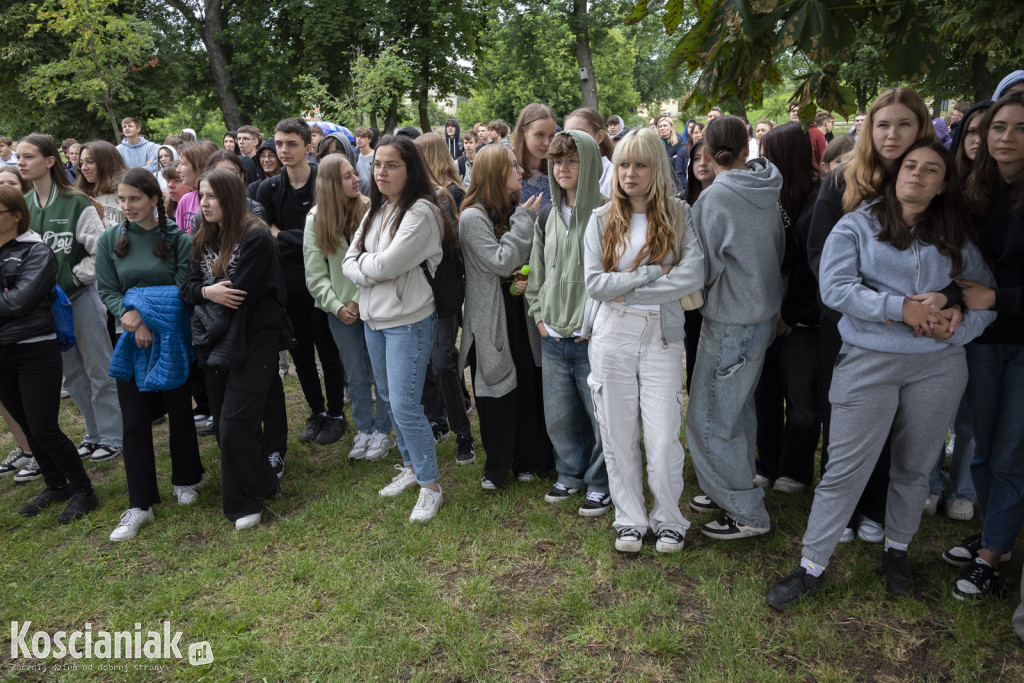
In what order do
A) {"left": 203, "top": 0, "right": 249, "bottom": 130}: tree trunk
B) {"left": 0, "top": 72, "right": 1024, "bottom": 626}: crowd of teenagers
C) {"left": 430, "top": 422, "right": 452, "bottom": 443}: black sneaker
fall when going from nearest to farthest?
{"left": 0, "top": 72, "right": 1024, "bottom": 626}: crowd of teenagers < {"left": 430, "top": 422, "right": 452, "bottom": 443}: black sneaker < {"left": 203, "top": 0, "right": 249, "bottom": 130}: tree trunk

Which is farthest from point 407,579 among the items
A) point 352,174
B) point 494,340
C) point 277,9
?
point 277,9

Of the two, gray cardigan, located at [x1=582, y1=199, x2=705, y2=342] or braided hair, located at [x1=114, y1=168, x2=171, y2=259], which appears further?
braided hair, located at [x1=114, y1=168, x2=171, y2=259]

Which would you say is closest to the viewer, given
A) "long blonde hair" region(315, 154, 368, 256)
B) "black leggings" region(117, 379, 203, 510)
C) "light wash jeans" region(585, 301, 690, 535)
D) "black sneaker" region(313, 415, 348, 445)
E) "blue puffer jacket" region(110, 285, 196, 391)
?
"light wash jeans" region(585, 301, 690, 535)

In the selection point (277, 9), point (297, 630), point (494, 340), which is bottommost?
point (297, 630)

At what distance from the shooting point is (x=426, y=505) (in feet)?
14.6

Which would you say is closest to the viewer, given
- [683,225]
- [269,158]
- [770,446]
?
[683,225]

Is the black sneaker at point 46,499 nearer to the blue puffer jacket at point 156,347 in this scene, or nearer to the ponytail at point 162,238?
the blue puffer jacket at point 156,347

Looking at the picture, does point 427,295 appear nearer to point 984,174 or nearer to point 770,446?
point 770,446

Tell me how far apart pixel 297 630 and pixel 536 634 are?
3.90 ft

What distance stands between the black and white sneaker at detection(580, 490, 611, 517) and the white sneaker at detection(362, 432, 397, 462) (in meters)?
1.84

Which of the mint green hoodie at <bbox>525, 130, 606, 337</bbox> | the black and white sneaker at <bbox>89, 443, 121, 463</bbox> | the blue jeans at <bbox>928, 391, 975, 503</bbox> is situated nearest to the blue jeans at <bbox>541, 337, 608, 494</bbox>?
the mint green hoodie at <bbox>525, 130, 606, 337</bbox>

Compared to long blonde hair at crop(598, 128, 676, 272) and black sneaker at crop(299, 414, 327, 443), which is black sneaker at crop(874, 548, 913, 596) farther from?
black sneaker at crop(299, 414, 327, 443)

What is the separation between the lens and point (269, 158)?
6.96m

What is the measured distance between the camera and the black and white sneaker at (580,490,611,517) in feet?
14.1
